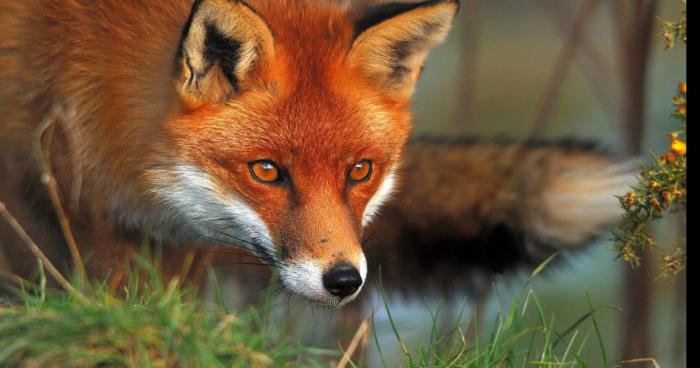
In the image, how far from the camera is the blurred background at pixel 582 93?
446 centimetres

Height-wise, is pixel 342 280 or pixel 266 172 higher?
pixel 266 172

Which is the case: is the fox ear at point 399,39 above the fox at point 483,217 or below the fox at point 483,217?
Answer: above

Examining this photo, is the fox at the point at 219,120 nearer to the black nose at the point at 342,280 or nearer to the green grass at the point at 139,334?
the black nose at the point at 342,280

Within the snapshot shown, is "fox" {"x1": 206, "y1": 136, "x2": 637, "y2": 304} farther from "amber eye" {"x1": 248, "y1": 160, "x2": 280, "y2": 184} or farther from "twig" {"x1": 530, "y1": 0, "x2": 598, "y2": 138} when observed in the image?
"amber eye" {"x1": 248, "y1": 160, "x2": 280, "y2": 184}

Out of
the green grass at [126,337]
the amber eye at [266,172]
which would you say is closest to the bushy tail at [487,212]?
the amber eye at [266,172]

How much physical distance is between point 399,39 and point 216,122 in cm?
75

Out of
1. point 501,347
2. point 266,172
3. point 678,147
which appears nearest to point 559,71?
point 678,147

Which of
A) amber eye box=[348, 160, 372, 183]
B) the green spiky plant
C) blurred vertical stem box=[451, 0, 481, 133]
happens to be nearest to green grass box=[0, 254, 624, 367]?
amber eye box=[348, 160, 372, 183]

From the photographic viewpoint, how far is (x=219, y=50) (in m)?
3.28

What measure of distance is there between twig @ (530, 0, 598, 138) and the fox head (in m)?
1.15

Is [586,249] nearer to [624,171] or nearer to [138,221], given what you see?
[624,171]

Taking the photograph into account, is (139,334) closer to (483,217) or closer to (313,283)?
(313,283)

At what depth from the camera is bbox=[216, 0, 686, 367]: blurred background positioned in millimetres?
4457

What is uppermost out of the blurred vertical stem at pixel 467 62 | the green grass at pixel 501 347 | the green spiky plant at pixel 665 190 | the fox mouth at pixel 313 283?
the blurred vertical stem at pixel 467 62
